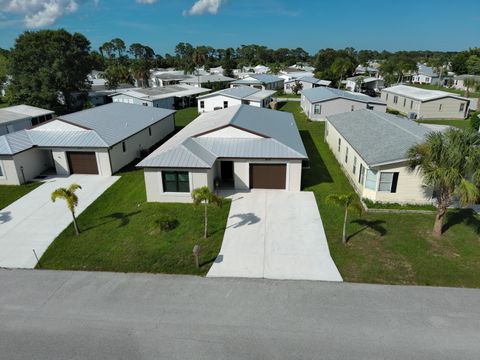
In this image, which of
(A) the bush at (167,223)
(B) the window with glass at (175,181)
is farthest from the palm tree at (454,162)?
(B) the window with glass at (175,181)

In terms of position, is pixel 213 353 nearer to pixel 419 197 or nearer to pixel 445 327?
pixel 445 327

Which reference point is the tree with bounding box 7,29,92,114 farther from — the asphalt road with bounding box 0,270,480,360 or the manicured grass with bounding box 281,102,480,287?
the manicured grass with bounding box 281,102,480,287

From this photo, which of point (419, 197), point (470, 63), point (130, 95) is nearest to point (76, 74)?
point (130, 95)

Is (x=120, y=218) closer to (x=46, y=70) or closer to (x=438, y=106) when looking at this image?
(x=46, y=70)

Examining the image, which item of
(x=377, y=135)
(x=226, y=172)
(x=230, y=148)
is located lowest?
(x=226, y=172)

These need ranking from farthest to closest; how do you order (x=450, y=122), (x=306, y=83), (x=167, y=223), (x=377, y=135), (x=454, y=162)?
(x=306, y=83), (x=450, y=122), (x=377, y=135), (x=167, y=223), (x=454, y=162)

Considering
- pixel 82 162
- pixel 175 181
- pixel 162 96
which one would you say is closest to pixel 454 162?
pixel 175 181
